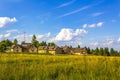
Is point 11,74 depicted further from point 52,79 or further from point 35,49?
point 35,49

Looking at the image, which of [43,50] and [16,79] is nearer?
[16,79]

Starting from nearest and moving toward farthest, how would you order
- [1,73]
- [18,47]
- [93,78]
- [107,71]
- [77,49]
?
[93,78] → [1,73] → [107,71] → [18,47] → [77,49]

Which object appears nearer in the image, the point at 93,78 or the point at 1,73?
the point at 93,78

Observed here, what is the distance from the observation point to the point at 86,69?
23.1ft

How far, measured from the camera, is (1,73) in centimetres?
585

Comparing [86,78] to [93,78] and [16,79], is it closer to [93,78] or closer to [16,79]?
[93,78]

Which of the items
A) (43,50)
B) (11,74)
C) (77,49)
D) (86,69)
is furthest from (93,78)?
(77,49)

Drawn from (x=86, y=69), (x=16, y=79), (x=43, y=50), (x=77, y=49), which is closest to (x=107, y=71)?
(x=86, y=69)

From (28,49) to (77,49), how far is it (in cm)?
3207

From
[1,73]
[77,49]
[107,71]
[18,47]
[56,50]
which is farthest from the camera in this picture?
[77,49]

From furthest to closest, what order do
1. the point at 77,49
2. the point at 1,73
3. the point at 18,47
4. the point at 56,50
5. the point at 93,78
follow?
the point at 77,49, the point at 56,50, the point at 18,47, the point at 1,73, the point at 93,78

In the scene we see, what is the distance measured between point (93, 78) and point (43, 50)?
102m

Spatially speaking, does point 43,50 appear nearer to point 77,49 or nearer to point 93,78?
point 77,49

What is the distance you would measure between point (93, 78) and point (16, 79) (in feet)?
6.59
